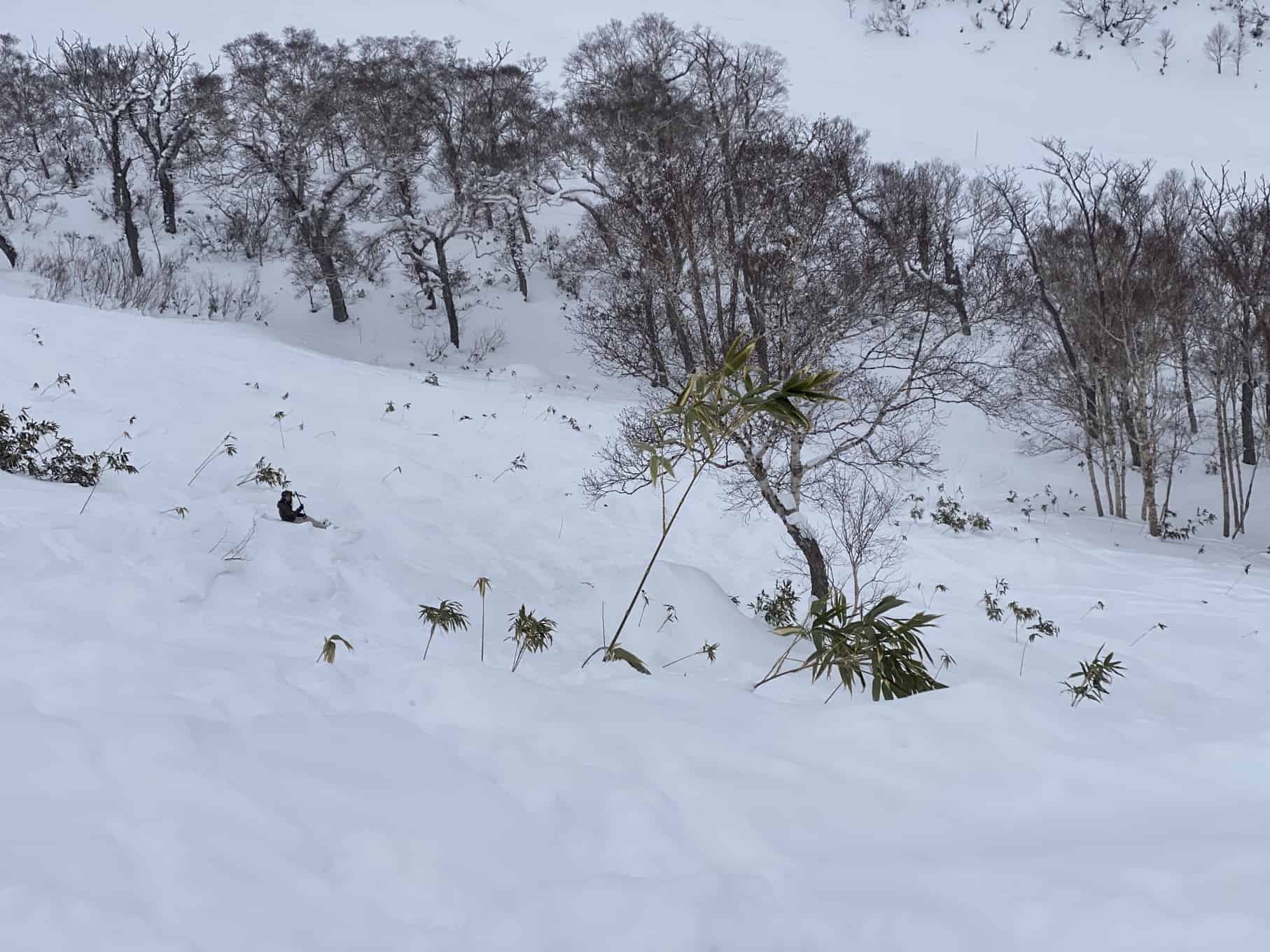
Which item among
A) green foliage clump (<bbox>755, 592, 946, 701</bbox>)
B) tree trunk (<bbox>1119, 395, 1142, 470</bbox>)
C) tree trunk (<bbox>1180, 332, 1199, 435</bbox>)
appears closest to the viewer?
green foliage clump (<bbox>755, 592, 946, 701</bbox>)

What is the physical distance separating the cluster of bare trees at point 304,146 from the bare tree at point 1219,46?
4263 cm

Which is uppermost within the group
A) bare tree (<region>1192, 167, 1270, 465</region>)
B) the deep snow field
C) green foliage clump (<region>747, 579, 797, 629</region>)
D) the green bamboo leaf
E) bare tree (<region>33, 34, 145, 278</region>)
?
bare tree (<region>33, 34, 145, 278</region>)

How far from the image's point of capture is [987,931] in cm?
151

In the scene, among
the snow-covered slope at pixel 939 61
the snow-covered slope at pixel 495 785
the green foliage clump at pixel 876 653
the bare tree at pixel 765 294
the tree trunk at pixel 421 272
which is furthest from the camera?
the snow-covered slope at pixel 939 61

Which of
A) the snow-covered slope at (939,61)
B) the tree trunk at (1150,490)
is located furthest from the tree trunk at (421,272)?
the snow-covered slope at (939,61)

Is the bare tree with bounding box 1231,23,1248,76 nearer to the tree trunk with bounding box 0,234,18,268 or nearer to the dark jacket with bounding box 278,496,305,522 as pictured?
the dark jacket with bounding box 278,496,305,522

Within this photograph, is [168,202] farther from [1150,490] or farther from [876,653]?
[1150,490]

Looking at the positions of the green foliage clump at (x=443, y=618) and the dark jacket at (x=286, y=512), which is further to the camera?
the dark jacket at (x=286, y=512)

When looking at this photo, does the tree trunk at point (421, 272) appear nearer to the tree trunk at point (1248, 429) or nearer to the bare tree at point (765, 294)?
the bare tree at point (765, 294)

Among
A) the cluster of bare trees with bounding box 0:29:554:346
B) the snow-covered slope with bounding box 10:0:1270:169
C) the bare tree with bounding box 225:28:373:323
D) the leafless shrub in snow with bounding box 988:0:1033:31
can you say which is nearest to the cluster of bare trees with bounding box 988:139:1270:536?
the cluster of bare trees with bounding box 0:29:554:346

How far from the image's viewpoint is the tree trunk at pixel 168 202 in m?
23.0

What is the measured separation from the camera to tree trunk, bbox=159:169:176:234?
906 inches

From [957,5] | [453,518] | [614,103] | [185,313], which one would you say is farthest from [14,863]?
[957,5]

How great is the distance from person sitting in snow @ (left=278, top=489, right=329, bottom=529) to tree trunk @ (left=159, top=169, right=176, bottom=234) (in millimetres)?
24141
